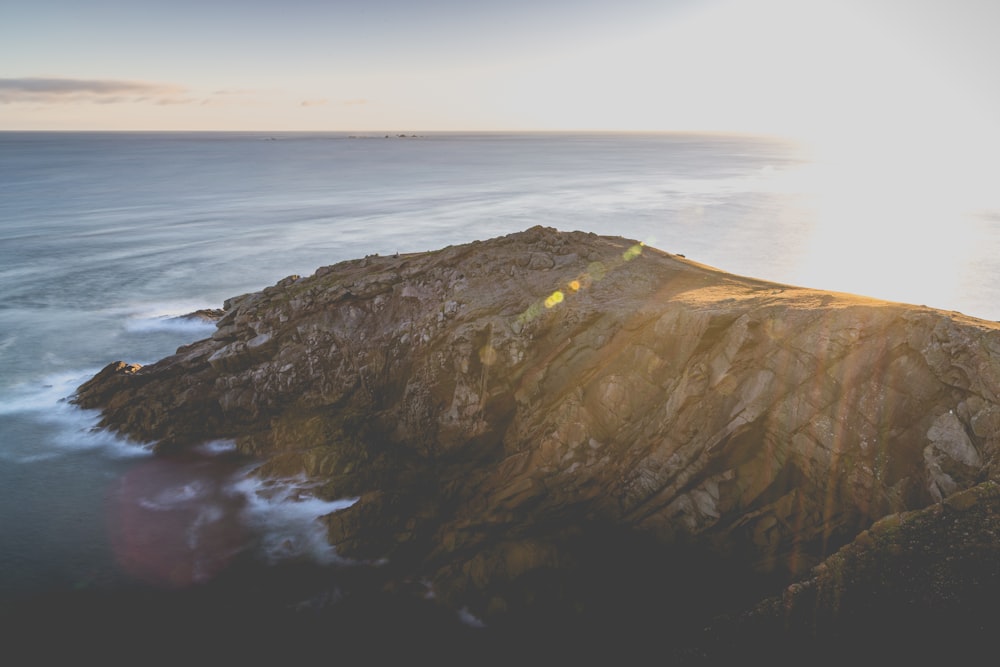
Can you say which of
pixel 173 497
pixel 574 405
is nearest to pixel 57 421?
pixel 173 497

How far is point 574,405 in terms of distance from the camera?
24.2 metres

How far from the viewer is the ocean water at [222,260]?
2539 cm

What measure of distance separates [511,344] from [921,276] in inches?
2133

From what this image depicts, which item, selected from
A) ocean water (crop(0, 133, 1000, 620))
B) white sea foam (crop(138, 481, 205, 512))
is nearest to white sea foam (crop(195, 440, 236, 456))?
ocean water (crop(0, 133, 1000, 620))

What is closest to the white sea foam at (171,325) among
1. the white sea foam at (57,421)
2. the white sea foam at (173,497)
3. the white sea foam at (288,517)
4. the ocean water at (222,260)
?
the ocean water at (222,260)

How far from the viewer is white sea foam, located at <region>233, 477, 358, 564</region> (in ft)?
78.8

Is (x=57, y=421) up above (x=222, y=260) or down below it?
below

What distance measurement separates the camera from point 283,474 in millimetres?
28109

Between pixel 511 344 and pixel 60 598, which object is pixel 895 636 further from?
pixel 60 598

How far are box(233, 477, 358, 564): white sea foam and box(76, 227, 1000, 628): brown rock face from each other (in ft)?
2.50

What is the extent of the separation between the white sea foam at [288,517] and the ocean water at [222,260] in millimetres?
85

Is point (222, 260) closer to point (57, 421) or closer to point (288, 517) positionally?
point (57, 421)

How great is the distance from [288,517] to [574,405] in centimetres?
1230

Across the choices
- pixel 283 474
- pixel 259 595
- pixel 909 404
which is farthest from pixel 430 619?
pixel 909 404
